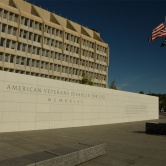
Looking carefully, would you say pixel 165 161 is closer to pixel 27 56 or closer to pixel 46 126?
pixel 46 126

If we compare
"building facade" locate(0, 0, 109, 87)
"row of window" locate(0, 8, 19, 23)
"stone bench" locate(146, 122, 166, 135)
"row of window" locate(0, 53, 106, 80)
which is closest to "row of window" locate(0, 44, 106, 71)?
"building facade" locate(0, 0, 109, 87)

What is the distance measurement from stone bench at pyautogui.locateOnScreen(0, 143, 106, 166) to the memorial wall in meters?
9.87

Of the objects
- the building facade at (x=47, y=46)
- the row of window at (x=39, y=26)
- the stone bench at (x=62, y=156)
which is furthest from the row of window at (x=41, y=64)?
the stone bench at (x=62, y=156)

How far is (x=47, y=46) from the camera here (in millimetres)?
70875

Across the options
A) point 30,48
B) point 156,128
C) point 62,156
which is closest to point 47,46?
point 30,48

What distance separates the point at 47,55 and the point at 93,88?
156 feet

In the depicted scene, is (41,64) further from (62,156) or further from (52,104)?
(62,156)

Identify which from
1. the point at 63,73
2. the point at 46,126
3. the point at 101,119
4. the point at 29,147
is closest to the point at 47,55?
the point at 63,73

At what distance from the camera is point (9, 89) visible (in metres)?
17.6

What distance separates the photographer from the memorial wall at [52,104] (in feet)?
57.7

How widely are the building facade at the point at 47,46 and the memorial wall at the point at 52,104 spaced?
38.3 metres

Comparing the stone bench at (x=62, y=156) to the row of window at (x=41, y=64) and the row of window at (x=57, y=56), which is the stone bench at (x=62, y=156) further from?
the row of window at (x=57, y=56)

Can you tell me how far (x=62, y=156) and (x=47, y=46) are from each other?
65.6m

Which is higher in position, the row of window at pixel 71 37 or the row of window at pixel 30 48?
the row of window at pixel 71 37
